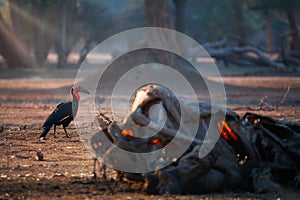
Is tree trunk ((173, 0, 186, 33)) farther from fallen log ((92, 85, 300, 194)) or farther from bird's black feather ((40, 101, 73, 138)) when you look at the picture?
fallen log ((92, 85, 300, 194))

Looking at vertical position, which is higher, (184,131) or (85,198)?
(184,131)

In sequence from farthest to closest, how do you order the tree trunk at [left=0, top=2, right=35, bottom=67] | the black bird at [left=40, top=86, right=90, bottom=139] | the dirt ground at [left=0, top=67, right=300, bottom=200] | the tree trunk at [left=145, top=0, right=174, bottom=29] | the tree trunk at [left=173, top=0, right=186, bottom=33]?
the tree trunk at [left=0, top=2, right=35, bottom=67]
the tree trunk at [left=173, top=0, right=186, bottom=33]
the tree trunk at [left=145, top=0, right=174, bottom=29]
the black bird at [left=40, top=86, right=90, bottom=139]
the dirt ground at [left=0, top=67, right=300, bottom=200]

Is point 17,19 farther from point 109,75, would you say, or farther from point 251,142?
point 251,142

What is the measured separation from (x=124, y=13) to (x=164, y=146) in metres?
52.4

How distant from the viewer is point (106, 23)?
5238 centimetres

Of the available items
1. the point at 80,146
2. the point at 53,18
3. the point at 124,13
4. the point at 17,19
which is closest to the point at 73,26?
the point at 53,18

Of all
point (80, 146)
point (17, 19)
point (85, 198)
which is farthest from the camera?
point (17, 19)

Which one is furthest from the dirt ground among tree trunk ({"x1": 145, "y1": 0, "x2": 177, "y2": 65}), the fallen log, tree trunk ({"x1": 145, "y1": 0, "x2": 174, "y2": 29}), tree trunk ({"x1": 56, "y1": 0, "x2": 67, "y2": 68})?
tree trunk ({"x1": 56, "y1": 0, "x2": 67, "y2": 68})

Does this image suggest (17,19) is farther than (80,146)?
Yes

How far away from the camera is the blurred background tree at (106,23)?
33062 mm

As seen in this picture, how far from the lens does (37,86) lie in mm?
25703

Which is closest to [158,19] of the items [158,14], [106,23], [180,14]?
[158,14]

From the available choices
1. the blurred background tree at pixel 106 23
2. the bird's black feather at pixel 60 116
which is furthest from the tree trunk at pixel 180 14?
the bird's black feather at pixel 60 116

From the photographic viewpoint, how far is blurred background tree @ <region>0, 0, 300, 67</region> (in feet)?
108
